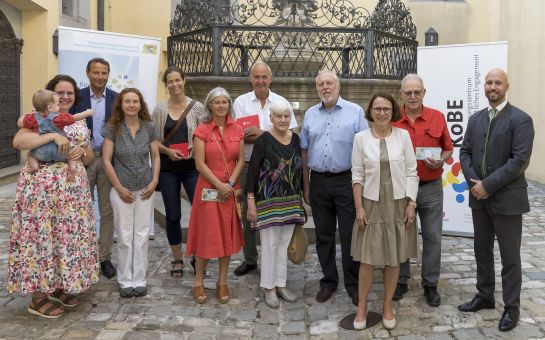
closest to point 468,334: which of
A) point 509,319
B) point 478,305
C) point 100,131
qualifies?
point 509,319

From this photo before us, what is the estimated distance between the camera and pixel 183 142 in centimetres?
467

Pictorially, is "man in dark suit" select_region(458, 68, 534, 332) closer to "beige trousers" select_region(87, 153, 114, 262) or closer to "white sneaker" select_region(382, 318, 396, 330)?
"white sneaker" select_region(382, 318, 396, 330)

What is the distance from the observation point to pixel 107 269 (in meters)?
4.89

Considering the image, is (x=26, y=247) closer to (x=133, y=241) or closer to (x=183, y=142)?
(x=133, y=241)

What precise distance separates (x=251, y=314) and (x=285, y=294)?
0.36 metres

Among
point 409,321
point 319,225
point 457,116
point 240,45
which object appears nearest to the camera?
point 409,321

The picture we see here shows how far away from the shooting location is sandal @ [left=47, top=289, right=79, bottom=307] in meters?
4.09

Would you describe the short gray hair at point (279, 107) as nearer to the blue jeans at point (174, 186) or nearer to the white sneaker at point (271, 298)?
the blue jeans at point (174, 186)

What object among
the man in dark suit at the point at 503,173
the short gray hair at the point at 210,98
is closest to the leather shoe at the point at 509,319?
the man in dark suit at the point at 503,173

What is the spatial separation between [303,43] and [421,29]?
24.9ft

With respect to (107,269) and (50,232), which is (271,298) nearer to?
(107,269)

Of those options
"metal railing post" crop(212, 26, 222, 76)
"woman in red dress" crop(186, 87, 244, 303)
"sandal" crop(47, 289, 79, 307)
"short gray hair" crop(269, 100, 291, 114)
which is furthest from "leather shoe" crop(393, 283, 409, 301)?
"metal railing post" crop(212, 26, 222, 76)

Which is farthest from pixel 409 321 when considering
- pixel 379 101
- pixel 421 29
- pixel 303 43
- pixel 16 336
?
pixel 421 29

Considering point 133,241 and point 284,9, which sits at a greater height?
point 284,9
